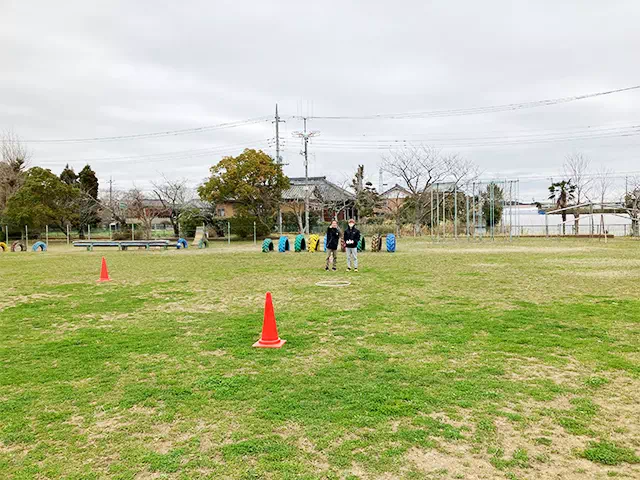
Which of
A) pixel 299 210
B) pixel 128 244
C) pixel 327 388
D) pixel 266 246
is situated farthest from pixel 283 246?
pixel 299 210

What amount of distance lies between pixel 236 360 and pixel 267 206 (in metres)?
30.9

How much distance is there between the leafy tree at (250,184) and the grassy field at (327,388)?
1005 inches

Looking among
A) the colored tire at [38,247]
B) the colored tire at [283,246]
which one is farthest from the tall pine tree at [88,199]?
the colored tire at [283,246]

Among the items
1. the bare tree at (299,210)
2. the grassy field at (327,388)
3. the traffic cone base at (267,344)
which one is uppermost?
the bare tree at (299,210)

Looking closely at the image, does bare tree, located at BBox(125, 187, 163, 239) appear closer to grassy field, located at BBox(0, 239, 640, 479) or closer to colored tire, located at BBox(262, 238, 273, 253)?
colored tire, located at BBox(262, 238, 273, 253)

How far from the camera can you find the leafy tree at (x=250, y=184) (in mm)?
33719

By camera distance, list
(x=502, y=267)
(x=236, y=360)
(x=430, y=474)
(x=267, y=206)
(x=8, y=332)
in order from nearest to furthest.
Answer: (x=430, y=474) → (x=236, y=360) → (x=8, y=332) → (x=502, y=267) → (x=267, y=206)

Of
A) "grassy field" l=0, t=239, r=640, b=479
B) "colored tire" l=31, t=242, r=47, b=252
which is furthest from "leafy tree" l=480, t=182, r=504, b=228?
"grassy field" l=0, t=239, r=640, b=479

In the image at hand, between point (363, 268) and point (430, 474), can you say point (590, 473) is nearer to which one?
point (430, 474)

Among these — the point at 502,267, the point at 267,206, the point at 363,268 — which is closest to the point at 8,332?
the point at 363,268

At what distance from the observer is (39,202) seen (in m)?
32.8

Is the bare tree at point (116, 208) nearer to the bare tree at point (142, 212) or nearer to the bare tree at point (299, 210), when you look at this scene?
the bare tree at point (142, 212)

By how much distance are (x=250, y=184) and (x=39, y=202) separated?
46.9 feet

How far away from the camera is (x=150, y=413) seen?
12.3 feet
